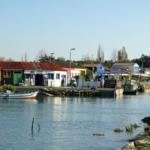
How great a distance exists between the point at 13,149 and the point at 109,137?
7710mm

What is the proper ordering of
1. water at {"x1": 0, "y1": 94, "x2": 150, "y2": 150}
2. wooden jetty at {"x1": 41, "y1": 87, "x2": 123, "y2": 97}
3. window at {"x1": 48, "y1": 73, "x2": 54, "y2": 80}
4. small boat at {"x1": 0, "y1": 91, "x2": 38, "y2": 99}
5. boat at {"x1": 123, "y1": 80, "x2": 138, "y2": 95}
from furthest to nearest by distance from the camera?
boat at {"x1": 123, "y1": 80, "x2": 138, "y2": 95} < window at {"x1": 48, "y1": 73, "x2": 54, "y2": 80} < wooden jetty at {"x1": 41, "y1": 87, "x2": 123, "y2": 97} < small boat at {"x1": 0, "y1": 91, "x2": 38, "y2": 99} < water at {"x1": 0, "y1": 94, "x2": 150, "y2": 150}

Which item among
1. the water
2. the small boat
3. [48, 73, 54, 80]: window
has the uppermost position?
[48, 73, 54, 80]: window

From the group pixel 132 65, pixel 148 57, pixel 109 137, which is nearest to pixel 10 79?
pixel 109 137

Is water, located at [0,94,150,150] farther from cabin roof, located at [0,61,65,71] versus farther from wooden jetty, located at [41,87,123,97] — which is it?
cabin roof, located at [0,61,65,71]

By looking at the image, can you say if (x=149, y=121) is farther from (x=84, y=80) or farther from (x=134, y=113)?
(x=84, y=80)

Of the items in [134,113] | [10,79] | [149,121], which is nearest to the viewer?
[149,121]

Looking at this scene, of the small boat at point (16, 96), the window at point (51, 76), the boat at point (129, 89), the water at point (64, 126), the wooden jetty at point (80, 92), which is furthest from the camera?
the boat at point (129, 89)

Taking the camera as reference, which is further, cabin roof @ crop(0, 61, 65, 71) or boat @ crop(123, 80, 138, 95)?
boat @ crop(123, 80, 138, 95)

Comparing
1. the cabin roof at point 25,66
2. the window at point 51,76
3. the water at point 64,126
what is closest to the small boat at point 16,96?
the water at point 64,126

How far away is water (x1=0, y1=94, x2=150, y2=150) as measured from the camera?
33344 mm

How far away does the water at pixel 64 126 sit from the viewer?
33.3m

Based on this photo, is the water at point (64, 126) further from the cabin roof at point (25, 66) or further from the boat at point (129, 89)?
the boat at point (129, 89)

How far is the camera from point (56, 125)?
43.2 metres

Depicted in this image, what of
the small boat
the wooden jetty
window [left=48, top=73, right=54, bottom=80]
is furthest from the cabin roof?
the small boat
